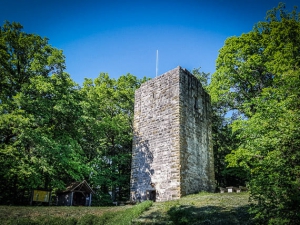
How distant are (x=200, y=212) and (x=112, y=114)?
14.7m

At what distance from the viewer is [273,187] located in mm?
4750

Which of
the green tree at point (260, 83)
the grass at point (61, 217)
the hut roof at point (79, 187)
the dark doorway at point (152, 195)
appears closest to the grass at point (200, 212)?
the grass at point (61, 217)

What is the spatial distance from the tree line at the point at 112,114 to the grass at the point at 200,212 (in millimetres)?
807

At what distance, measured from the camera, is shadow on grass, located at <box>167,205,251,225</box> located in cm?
692

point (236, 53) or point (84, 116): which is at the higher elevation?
point (236, 53)

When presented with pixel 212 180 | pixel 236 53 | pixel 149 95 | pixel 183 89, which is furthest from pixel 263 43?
pixel 212 180

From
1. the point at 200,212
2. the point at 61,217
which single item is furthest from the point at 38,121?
the point at 200,212

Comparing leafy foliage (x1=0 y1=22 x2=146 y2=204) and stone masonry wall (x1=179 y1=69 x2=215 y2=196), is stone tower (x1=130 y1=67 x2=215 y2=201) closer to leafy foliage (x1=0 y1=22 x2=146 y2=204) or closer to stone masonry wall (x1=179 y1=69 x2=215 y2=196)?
stone masonry wall (x1=179 y1=69 x2=215 y2=196)

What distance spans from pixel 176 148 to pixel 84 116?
20.1 feet

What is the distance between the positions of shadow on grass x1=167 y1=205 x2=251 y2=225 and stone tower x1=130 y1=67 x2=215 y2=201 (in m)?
2.91

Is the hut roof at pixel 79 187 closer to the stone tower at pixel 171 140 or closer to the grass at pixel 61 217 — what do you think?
the stone tower at pixel 171 140

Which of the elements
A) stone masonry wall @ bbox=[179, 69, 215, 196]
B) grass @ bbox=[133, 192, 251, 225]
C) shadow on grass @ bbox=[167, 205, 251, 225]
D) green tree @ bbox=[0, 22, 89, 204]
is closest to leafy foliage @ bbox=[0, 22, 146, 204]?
green tree @ bbox=[0, 22, 89, 204]

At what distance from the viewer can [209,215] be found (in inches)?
295

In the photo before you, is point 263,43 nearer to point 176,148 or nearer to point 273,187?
point 176,148
